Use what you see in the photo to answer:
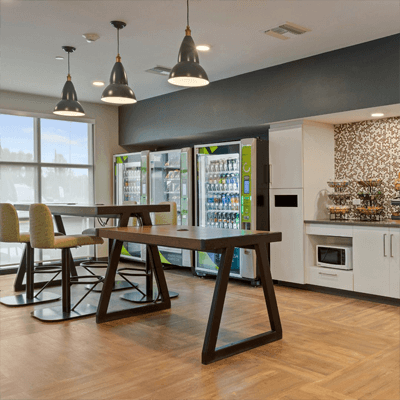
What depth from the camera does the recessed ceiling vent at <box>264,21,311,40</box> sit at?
4.26m

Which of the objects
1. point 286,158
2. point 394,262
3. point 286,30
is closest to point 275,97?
point 286,158

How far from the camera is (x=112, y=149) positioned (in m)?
8.30

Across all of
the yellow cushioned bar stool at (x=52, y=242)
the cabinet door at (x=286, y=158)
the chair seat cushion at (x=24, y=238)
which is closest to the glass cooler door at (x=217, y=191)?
Result: the cabinet door at (x=286, y=158)

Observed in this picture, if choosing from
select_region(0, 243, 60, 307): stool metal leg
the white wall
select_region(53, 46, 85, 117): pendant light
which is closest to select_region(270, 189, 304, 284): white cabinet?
select_region(53, 46, 85, 117): pendant light

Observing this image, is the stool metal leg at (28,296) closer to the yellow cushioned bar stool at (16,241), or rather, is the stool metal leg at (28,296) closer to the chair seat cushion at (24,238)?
the yellow cushioned bar stool at (16,241)

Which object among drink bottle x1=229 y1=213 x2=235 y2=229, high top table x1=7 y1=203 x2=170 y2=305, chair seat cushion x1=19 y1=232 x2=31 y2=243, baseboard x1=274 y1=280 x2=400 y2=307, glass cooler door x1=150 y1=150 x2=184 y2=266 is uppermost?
glass cooler door x1=150 y1=150 x2=184 y2=266

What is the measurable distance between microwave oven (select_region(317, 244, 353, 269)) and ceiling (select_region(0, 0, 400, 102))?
7.43 ft

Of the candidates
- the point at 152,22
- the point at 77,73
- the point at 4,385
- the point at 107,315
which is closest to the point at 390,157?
the point at 152,22

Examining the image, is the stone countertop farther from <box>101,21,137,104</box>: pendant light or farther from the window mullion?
the window mullion

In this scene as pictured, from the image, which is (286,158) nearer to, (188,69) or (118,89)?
(118,89)

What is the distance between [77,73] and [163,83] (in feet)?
4.06

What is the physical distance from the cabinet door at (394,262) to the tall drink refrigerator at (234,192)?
1706mm

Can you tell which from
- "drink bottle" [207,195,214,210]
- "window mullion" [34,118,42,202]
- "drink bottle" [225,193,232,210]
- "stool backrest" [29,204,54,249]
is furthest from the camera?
"window mullion" [34,118,42,202]

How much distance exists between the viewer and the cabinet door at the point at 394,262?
188 inches
